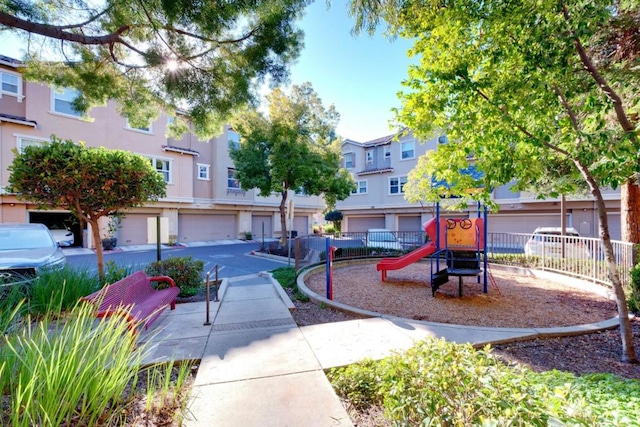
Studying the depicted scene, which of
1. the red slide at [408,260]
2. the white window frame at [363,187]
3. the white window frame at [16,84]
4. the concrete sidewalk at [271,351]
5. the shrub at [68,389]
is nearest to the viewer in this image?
the shrub at [68,389]

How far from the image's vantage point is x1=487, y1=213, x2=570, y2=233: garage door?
65.9ft

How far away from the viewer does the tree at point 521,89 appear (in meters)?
3.23

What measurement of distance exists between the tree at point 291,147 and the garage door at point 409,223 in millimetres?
Result: 11492

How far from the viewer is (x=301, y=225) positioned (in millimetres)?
31375

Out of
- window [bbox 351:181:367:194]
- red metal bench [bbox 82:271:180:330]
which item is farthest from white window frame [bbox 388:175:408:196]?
red metal bench [bbox 82:271:180:330]

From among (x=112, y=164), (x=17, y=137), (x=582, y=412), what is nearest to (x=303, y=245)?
(x=112, y=164)

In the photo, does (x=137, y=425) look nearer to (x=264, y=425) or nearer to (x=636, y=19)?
(x=264, y=425)

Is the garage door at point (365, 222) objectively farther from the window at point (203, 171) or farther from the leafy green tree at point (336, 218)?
the window at point (203, 171)

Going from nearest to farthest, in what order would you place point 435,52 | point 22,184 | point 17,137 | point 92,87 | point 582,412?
point 582,412, point 435,52, point 22,184, point 92,87, point 17,137

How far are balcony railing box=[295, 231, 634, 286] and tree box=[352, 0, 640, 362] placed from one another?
4.50 meters

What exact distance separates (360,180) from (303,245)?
17.8m

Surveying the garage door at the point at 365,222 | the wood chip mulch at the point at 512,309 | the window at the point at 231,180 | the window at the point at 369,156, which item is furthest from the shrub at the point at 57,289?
the window at the point at 369,156

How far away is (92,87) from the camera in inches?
239

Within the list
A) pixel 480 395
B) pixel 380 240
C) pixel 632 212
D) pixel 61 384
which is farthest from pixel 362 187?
pixel 61 384
